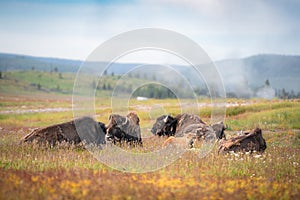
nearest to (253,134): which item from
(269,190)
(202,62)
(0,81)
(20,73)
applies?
(202,62)

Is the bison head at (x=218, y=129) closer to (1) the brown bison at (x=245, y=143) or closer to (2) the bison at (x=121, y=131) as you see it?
(2) the bison at (x=121, y=131)

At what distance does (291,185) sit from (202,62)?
21.6 ft

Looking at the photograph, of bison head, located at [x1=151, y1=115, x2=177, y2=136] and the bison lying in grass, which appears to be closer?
the bison lying in grass

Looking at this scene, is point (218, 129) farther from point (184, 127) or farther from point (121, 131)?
point (121, 131)

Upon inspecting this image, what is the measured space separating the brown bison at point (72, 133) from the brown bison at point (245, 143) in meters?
4.72

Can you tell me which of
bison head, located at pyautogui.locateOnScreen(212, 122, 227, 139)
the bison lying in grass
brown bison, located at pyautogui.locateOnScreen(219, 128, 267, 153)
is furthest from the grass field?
bison head, located at pyautogui.locateOnScreen(212, 122, 227, 139)

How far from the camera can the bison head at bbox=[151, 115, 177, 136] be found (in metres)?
25.5

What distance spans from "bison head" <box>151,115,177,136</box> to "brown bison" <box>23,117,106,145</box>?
5230 mm

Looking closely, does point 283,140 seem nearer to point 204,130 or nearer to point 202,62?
point 204,130

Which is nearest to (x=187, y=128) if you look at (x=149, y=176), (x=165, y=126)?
(x=165, y=126)

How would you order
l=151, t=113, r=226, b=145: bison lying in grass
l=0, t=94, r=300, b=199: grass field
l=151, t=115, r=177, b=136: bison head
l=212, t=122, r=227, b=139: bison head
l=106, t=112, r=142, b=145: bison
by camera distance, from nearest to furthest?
l=0, t=94, r=300, b=199: grass field < l=106, t=112, r=142, b=145: bison < l=151, t=113, r=226, b=145: bison lying in grass < l=212, t=122, r=227, b=139: bison head < l=151, t=115, r=177, b=136: bison head

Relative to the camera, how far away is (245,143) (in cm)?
1948

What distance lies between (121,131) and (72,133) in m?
2.10

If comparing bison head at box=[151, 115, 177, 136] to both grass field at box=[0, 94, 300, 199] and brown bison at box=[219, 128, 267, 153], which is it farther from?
brown bison at box=[219, 128, 267, 153]
